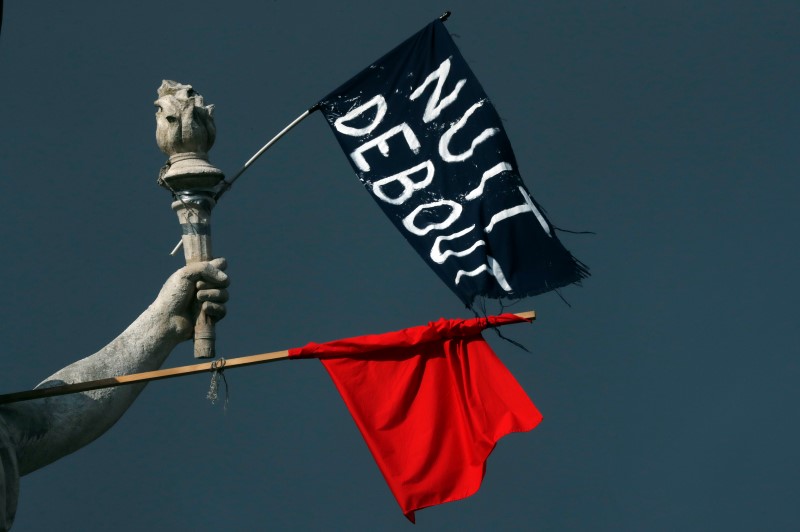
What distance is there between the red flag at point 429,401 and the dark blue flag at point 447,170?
0.75m

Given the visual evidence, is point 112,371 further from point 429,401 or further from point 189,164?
point 429,401

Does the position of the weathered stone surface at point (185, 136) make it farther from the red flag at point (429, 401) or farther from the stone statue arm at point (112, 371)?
the red flag at point (429, 401)

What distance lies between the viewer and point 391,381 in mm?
30703

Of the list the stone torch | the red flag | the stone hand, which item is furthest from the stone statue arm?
the red flag

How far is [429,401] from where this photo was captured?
30547 mm

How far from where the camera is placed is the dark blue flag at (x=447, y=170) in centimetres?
3075

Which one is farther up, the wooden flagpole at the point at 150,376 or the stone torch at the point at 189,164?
the stone torch at the point at 189,164

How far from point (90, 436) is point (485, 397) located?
4.64 m

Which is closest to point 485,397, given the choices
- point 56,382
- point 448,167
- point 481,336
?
point 481,336

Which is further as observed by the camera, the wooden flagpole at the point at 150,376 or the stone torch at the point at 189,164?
the stone torch at the point at 189,164

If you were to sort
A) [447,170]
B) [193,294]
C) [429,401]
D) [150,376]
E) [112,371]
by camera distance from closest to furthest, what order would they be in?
[150,376] → [112,371] → [429,401] → [193,294] → [447,170]

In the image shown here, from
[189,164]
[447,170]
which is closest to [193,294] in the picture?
[189,164]

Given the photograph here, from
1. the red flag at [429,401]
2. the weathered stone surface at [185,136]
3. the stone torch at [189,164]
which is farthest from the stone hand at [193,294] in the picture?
the red flag at [429,401]

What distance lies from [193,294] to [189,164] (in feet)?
5.26
